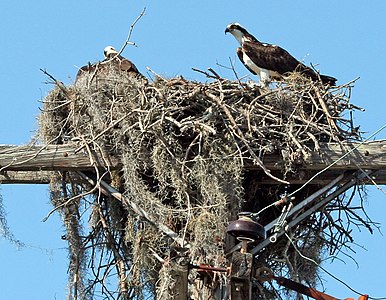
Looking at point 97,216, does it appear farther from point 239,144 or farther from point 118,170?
point 239,144

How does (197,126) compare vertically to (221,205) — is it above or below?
above

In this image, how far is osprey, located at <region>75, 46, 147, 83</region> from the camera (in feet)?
30.9

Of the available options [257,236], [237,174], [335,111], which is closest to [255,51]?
[335,111]

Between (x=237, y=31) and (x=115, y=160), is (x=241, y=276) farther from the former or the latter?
(x=237, y=31)

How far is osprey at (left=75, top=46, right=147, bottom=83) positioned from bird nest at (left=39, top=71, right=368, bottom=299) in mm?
107

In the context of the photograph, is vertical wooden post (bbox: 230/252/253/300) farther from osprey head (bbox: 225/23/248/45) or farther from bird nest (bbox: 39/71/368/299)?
osprey head (bbox: 225/23/248/45)

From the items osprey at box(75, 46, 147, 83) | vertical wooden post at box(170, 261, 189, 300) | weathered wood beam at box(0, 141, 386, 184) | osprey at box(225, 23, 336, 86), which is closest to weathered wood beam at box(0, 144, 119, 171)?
weathered wood beam at box(0, 141, 386, 184)

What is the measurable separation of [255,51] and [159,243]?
3.11 m

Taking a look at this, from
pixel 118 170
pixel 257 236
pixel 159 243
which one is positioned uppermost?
pixel 118 170

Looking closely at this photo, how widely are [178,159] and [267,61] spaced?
248cm

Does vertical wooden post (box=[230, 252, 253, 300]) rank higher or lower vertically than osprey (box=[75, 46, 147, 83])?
lower

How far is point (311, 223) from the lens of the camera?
944cm

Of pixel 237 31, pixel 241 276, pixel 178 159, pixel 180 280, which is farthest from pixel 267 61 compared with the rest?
pixel 180 280

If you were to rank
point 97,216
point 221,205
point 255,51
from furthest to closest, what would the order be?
1. point 255,51
2. point 97,216
3. point 221,205
